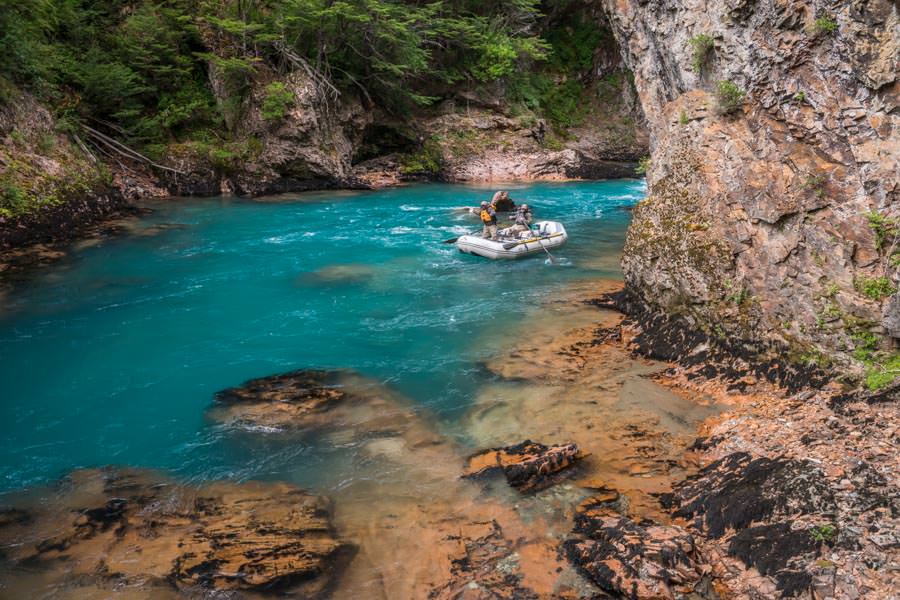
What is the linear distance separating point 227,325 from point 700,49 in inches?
334

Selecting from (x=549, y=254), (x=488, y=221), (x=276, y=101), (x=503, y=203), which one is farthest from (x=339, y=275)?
(x=276, y=101)

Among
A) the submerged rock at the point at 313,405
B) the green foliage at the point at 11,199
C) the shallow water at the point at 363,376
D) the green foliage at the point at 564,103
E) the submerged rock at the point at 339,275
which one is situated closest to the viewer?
the shallow water at the point at 363,376

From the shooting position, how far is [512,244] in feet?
45.7

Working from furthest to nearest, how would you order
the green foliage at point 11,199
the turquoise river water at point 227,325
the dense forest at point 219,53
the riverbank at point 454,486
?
the dense forest at point 219,53, the green foliage at point 11,199, the turquoise river water at point 227,325, the riverbank at point 454,486

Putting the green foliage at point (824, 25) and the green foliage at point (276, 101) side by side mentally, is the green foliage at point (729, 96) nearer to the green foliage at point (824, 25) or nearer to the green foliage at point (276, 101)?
the green foliage at point (824, 25)

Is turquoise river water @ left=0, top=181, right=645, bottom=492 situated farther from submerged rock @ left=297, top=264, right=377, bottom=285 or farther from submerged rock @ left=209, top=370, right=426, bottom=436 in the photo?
submerged rock @ left=209, top=370, right=426, bottom=436

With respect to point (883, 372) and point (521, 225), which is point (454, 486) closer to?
point (883, 372)

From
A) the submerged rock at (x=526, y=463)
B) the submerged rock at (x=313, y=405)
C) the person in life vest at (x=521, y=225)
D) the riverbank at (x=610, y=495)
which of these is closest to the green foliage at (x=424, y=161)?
the person in life vest at (x=521, y=225)

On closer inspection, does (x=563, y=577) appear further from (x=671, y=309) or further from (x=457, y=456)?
(x=671, y=309)

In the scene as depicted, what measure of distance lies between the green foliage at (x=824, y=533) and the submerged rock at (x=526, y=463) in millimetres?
2088

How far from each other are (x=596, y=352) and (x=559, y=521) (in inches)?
148

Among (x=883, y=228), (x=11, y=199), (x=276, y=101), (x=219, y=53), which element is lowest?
(x=883, y=228)

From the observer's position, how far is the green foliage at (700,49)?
7.51 metres

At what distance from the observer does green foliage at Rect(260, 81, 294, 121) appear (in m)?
22.1
